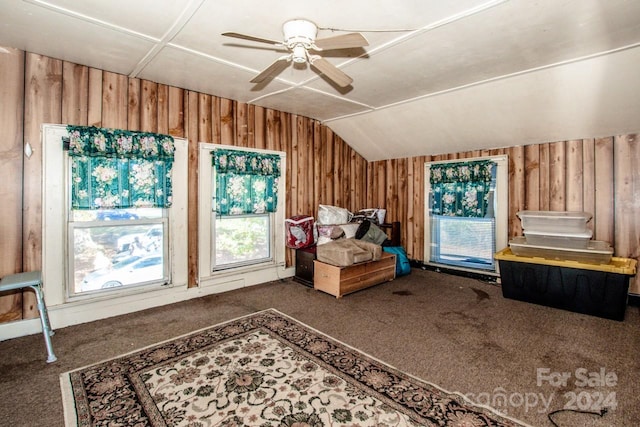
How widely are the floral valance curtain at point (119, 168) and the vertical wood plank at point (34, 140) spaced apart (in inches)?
9.5

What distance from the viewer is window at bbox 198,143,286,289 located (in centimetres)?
380

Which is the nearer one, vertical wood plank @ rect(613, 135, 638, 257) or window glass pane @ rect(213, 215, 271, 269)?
vertical wood plank @ rect(613, 135, 638, 257)

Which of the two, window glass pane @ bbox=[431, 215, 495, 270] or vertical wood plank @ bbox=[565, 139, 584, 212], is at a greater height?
vertical wood plank @ bbox=[565, 139, 584, 212]

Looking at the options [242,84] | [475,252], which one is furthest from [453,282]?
[242,84]

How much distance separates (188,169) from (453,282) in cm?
386

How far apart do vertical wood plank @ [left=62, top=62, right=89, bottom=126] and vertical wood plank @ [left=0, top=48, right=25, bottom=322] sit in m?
0.29

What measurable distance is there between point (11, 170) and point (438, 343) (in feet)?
13.0

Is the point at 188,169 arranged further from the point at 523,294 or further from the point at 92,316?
the point at 523,294

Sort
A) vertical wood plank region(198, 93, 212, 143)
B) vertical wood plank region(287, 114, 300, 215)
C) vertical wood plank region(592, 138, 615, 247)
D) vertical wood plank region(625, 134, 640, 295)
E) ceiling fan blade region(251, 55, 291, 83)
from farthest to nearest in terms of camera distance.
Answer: vertical wood plank region(287, 114, 300, 215), vertical wood plank region(198, 93, 212, 143), vertical wood plank region(592, 138, 615, 247), vertical wood plank region(625, 134, 640, 295), ceiling fan blade region(251, 55, 291, 83)

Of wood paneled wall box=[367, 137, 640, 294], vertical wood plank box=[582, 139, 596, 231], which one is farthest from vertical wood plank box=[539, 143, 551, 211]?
vertical wood plank box=[582, 139, 596, 231]

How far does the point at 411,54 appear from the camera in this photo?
2629mm

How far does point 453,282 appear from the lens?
435 centimetres

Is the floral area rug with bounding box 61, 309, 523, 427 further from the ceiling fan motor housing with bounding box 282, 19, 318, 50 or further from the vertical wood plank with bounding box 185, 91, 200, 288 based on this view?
the ceiling fan motor housing with bounding box 282, 19, 318, 50

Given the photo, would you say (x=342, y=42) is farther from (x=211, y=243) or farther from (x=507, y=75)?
(x=211, y=243)
